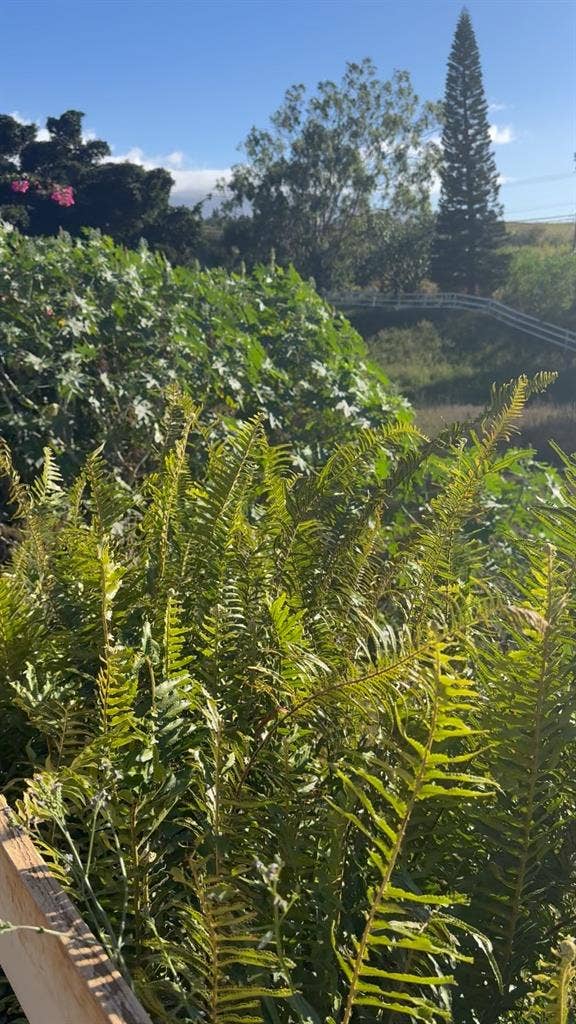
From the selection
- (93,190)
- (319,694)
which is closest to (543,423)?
(319,694)

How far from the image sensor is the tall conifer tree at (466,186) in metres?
31.9

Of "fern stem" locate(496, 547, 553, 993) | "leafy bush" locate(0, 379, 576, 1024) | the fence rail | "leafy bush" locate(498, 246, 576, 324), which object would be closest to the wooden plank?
"leafy bush" locate(0, 379, 576, 1024)

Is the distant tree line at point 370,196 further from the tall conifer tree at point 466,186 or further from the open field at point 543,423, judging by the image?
the open field at point 543,423

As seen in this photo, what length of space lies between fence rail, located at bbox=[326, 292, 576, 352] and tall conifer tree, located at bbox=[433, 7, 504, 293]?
1.26m

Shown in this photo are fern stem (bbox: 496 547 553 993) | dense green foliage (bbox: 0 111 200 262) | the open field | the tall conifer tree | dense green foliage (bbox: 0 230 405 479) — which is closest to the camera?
fern stem (bbox: 496 547 553 993)

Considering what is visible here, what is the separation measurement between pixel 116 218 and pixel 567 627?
2953 cm

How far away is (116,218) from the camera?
2795cm

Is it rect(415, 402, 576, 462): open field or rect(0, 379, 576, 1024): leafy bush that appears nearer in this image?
rect(0, 379, 576, 1024): leafy bush

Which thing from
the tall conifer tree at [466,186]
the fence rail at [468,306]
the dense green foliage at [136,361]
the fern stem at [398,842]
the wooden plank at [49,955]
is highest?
the tall conifer tree at [466,186]

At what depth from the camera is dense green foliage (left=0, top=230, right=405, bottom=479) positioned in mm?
3943

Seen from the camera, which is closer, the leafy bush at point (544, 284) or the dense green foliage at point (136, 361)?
the dense green foliage at point (136, 361)

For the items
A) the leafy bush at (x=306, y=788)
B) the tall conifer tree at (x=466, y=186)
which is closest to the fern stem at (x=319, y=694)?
the leafy bush at (x=306, y=788)

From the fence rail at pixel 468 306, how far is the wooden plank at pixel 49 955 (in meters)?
25.2

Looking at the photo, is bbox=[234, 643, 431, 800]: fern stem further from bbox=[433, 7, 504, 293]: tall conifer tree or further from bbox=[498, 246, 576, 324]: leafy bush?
bbox=[433, 7, 504, 293]: tall conifer tree
